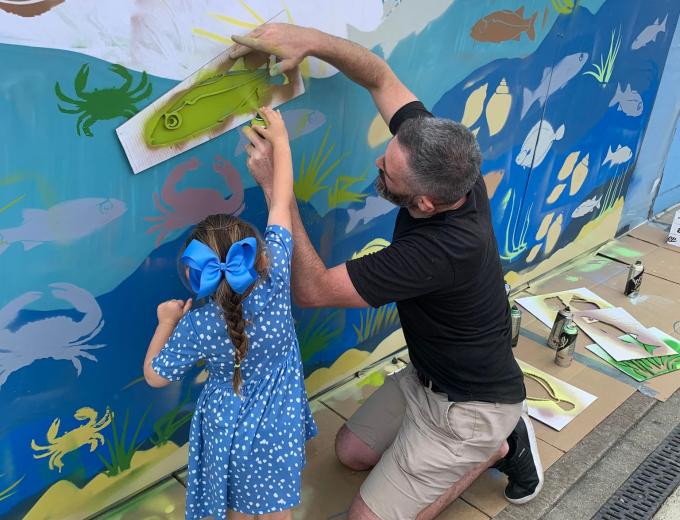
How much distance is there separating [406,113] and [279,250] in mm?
899

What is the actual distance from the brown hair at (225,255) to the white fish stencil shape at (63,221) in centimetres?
40

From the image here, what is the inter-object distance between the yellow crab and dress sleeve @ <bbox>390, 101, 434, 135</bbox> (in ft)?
4.92

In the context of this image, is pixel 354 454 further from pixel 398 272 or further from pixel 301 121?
pixel 301 121

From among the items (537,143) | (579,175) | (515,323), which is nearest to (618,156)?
(579,175)

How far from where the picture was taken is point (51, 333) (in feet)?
6.72

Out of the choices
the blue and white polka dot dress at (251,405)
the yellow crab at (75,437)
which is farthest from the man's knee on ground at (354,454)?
the yellow crab at (75,437)

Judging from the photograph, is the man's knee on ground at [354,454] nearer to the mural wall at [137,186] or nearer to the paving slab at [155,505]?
the mural wall at [137,186]

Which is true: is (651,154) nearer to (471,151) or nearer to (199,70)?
(471,151)

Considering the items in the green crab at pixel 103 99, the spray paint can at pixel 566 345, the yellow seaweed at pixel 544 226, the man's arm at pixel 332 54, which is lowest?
the spray paint can at pixel 566 345

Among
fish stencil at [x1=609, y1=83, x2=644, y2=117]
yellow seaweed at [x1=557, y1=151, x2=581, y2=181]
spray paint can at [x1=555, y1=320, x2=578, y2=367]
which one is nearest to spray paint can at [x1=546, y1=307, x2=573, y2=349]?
spray paint can at [x1=555, y1=320, x2=578, y2=367]

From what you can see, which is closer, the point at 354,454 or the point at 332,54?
the point at 332,54

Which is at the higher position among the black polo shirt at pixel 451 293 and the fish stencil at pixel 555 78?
the fish stencil at pixel 555 78

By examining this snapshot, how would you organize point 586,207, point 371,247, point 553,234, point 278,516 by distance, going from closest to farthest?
1. point 278,516
2. point 371,247
3. point 553,234
4. point 586,207

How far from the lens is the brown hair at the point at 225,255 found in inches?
67.3
